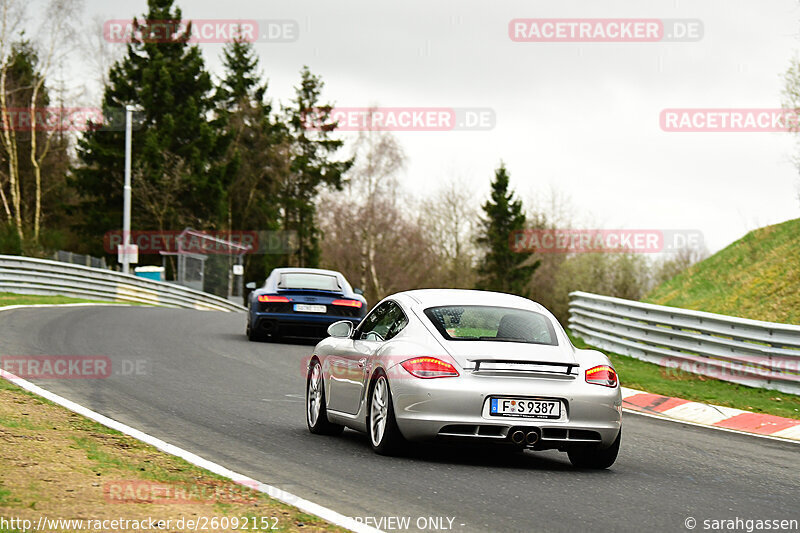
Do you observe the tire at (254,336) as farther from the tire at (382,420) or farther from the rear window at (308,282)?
the tire at (382,420)

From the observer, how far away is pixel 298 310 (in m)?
19.9

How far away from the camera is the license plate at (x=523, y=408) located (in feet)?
26.0

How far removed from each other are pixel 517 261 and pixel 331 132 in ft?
48.3

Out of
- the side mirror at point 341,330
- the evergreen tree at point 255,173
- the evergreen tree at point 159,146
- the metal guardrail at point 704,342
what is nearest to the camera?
the side mirror at point 341,330

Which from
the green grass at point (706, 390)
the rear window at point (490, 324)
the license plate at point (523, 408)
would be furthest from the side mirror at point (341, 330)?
the green grass at point (706, 390)

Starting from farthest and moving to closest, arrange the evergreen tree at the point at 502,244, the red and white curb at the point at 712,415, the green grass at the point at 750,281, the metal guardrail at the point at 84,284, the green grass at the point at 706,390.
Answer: the evergreen tree at the point at 502,244 → the metal guardrail at the point at 84,284 → the green grass at the point at 750,281 → the green grass at the point at 706,390 → the red and white curb at the point at 712,415

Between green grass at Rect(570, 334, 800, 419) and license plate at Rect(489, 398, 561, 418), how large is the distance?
19.2 feet

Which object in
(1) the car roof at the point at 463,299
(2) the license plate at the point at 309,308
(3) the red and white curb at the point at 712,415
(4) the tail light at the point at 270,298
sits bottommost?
(3) the red and white curb at the point at 712,415

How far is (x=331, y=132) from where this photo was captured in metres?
72.4

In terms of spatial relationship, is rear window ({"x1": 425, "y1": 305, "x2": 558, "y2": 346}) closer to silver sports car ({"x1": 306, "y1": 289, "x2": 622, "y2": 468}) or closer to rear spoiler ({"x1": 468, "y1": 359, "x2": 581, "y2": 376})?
silver sports car ({"x1": 306, "y1": 289, "x2": 622, "y2": 468})

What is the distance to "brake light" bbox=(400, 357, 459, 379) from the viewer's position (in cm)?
808

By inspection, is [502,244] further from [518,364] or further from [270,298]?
[518,364]

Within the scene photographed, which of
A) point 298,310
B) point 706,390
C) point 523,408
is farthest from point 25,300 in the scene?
point 523,408

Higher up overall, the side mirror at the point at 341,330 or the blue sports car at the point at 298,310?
the side mirror at the point at 341,330
